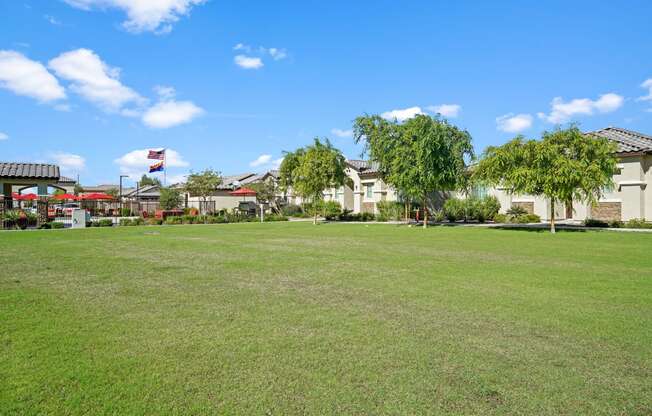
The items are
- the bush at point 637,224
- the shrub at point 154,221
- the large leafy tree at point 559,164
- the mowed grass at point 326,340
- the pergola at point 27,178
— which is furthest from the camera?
the shrub at point 154,221

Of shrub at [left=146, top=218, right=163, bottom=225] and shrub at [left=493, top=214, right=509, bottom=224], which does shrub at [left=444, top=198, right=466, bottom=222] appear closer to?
shrub at [left=493, top=214, right=509, bottom=224]

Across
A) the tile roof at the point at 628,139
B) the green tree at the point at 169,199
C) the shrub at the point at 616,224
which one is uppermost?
the tile roof at the point at 628,139

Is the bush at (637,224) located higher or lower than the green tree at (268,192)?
lower

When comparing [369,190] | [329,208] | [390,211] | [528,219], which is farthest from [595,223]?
[329,208]

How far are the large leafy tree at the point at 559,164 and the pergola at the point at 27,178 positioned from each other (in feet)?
94.5

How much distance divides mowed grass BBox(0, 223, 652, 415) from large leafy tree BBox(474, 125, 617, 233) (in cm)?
1291

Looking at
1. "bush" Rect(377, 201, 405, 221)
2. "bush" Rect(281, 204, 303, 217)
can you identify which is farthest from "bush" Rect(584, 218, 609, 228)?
"bush" Rect(281, 204, 303, 217)

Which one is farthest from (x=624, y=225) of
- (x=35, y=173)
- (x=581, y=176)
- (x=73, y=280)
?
(x=35, y=173)

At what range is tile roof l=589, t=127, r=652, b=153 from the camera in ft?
87.7

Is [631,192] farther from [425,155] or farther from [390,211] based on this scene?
[390,211]

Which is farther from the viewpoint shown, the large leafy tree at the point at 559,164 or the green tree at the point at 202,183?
the green tree at the point at 202,183

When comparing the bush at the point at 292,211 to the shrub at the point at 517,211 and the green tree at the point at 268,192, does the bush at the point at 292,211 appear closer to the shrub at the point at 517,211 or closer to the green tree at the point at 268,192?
the green tree at the point at 268,192

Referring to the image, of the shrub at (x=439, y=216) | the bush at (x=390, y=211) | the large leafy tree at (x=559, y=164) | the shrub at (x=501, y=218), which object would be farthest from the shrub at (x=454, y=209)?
the large leafy tree at (x=559, y=164)

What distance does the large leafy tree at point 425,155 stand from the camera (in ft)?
89.7
